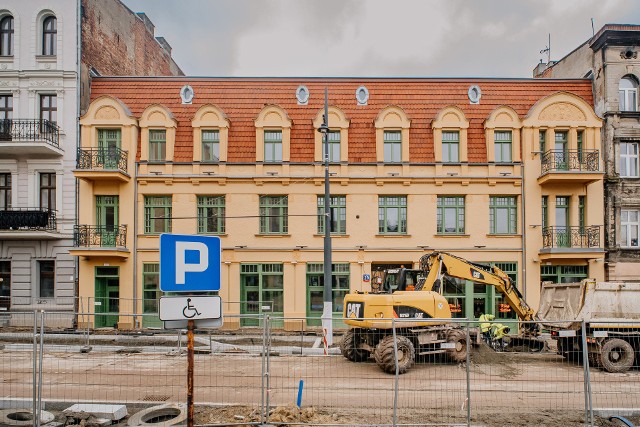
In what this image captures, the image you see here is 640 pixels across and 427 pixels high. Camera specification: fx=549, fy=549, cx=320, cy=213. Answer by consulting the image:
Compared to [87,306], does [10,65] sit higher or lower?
higher

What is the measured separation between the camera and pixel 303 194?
83.6ft

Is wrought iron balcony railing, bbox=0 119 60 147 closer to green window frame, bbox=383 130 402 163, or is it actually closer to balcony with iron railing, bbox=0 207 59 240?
balcony with iron railing, bbox=0 207 59 240

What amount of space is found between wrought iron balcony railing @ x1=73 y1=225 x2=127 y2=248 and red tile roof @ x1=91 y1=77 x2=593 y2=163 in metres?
4.62

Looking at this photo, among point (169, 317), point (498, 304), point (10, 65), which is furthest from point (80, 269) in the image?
point (169, 317)

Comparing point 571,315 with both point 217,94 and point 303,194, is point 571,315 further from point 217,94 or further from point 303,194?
point 217,94

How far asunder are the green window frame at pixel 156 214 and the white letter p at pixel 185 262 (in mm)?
19822

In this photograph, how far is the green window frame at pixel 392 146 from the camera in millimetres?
25938

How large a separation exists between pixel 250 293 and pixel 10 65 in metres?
15.5

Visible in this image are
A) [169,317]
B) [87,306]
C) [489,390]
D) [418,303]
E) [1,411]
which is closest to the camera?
[169,317]

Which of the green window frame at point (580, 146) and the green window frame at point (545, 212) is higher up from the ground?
the green window frame at point (580, 146)

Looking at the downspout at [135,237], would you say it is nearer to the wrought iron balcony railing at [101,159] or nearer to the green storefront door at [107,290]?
the wrought iron balcony railing at [101,159]

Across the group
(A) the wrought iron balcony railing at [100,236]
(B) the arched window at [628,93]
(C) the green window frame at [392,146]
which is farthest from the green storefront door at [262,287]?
(B) the arched window at [628,93]

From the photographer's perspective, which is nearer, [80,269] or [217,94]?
[80,269]

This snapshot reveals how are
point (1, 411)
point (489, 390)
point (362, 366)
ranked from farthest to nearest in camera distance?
point (362, 366) < point (489, 390) < point (1, 411)
